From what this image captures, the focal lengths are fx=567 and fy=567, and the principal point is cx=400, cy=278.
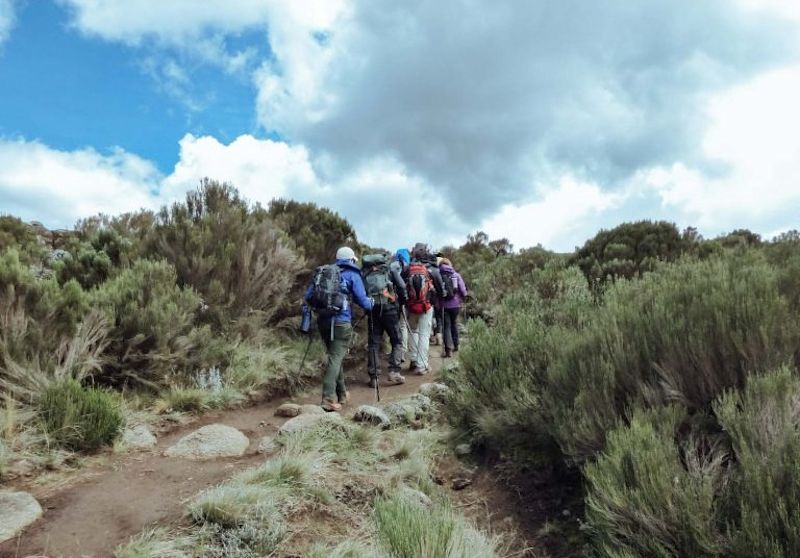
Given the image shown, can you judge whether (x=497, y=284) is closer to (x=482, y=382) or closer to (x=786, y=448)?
(x=482, y=382)

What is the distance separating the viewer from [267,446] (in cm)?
568

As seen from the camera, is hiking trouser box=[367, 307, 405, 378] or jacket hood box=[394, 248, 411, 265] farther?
jacket hood box=[394, 248, 411, 265]

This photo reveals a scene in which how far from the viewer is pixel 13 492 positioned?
168 inches

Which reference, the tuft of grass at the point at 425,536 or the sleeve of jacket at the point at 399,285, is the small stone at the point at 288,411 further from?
the tuft of grass at the point at 425,536

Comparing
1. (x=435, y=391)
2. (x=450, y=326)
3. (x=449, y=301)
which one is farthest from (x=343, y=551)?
(x=450, y=326)

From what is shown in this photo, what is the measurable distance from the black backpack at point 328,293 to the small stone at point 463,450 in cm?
277

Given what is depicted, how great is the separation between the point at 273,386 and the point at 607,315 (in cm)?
536

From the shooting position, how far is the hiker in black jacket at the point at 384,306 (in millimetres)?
9266

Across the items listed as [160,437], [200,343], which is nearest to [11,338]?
[160,437]

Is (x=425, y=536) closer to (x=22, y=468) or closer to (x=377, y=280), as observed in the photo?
(x=22, y=468)

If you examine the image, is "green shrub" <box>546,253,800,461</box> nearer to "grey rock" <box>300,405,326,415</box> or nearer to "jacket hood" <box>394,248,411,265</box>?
"grey rock" <box>300,405,326,415</box>

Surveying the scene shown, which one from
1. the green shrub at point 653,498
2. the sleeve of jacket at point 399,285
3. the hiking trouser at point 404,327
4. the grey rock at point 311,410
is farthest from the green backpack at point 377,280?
the green shrub at point 653,498

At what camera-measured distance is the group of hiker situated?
25.1 feet

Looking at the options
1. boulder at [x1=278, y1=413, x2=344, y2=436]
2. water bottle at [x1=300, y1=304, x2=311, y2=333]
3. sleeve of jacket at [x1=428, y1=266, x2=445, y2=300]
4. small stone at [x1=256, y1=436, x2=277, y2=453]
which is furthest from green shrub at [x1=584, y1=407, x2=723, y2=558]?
sleeve of jacket at [x1=428, y1=266, x2=445, y2=300]
